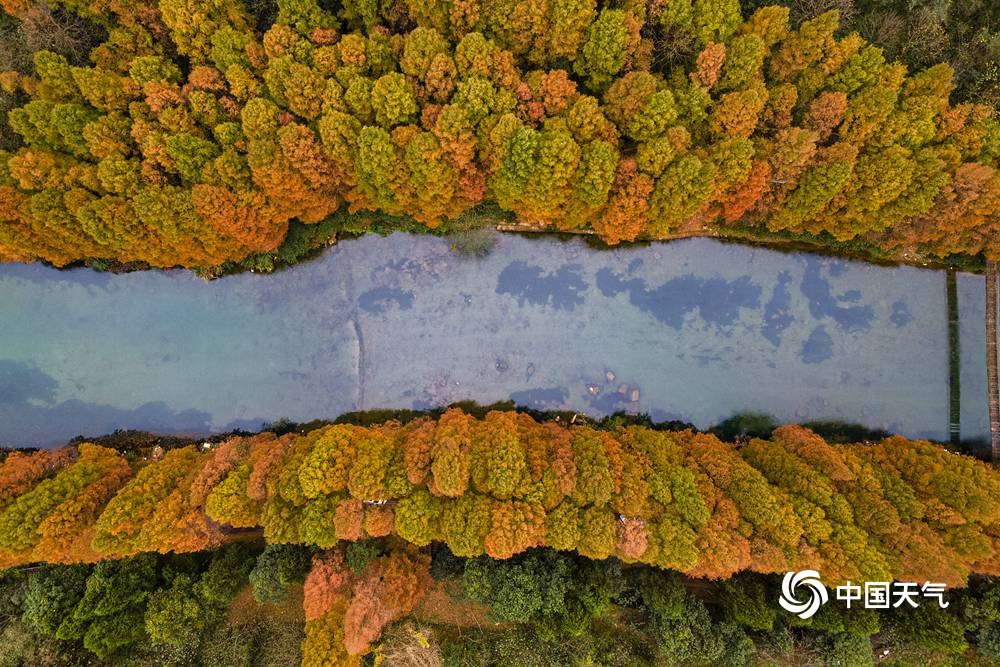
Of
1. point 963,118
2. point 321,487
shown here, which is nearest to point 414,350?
point 321,487

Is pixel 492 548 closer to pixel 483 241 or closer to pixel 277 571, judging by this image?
pixel 277 571

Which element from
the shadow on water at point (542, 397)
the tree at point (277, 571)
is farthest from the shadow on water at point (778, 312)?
the tree at point (277, 571)

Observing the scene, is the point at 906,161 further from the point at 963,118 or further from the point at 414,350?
the point at 414,350

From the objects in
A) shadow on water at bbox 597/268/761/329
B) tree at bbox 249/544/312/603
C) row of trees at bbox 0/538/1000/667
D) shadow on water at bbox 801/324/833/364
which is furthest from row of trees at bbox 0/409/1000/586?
shadow on water at bbox 597/268/761/329

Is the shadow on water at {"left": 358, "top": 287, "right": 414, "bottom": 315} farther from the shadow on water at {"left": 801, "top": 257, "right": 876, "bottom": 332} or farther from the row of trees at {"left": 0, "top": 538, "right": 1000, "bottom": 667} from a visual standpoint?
the shadow on water at {"left": 801, "top": 257, "right": 876, "bottom": 332}

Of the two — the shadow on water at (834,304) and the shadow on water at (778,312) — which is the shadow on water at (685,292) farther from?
the shadow on water at (834,304)

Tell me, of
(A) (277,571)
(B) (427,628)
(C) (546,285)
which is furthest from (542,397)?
(A) (277,571)
